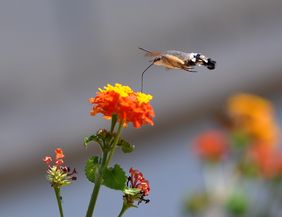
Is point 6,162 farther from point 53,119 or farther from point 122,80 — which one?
point 122,80

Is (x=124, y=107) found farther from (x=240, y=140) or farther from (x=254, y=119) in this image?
(x=254, y=119)

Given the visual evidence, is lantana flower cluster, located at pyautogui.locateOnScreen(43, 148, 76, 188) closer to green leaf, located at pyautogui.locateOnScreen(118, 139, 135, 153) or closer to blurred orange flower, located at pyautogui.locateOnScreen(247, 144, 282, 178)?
green leaf, located at pyautogui.locateOnScreen(118, 139, 135, 153)

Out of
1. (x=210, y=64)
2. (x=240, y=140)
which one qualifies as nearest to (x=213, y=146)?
(x=240, y=140)

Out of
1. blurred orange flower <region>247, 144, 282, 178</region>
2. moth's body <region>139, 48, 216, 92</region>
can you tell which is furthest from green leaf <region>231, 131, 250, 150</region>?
moth's body <region>139, 48, 216, 92</region>

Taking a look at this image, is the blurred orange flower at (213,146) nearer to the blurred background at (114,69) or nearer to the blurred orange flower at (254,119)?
the blurred orange flower at (254,119)

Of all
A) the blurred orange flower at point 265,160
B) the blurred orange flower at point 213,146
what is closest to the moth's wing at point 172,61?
the blurred orange flower at point 265,160

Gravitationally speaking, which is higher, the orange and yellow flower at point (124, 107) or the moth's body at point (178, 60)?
the moth's body at point (178, 60)
